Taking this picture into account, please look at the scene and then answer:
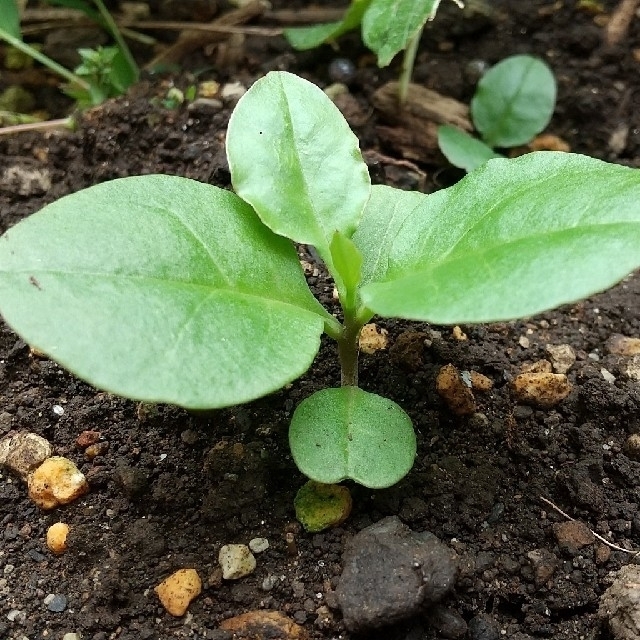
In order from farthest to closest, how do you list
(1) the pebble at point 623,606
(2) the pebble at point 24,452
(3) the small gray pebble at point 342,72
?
1. (3) the small gray pebble at point 342,72
2. (2) the pebble at point 24,452
3. (1) the pebble at point 623,606

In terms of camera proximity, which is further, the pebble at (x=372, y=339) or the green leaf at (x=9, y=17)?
the green leaf at (x=9, y=17)

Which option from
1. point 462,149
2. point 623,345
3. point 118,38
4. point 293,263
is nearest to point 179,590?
point 293,263

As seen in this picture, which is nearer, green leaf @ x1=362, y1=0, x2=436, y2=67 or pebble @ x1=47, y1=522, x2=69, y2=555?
pebble @ x1=47, y1=522, x2=69, y2=555

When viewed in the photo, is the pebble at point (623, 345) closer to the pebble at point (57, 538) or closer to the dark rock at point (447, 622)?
the dark rock at point (447, 622)

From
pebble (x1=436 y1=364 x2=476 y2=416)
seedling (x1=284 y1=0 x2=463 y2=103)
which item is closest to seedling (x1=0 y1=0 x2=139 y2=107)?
seedling (x1=284 y1=0 x2=463 y2=103)

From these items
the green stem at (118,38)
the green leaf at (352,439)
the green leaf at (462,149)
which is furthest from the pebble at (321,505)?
the green stem at (118,38)

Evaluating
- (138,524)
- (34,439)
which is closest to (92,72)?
(34,439)

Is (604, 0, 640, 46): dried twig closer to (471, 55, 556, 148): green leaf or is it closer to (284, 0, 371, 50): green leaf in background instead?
(471, 55, 556, 148): green leaf
